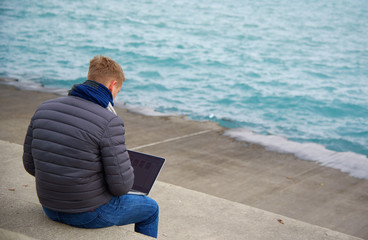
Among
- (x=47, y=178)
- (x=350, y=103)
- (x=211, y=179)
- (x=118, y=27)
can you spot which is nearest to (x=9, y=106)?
(x=211, y=179)

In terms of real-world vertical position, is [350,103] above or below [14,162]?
below

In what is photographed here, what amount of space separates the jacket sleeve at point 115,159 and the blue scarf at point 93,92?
0.18 metres

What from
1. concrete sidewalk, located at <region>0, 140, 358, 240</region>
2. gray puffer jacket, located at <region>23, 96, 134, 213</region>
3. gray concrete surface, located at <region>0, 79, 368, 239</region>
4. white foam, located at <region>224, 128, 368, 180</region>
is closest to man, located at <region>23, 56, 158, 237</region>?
gray puffer jacket, located at <region>23, 96, 134, 213</region>

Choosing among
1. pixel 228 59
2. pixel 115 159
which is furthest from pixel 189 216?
pixel 228 59

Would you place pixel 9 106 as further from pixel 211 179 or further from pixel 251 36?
pixel 251 36

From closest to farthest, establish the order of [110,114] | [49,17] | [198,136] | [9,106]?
[110,114] → [198,136] → [9,106] → [49,17]

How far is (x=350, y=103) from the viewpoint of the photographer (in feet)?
70.8

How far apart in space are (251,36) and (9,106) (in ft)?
115

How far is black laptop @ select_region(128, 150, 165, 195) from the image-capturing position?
3.42m

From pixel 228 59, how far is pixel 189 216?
92.8 feet

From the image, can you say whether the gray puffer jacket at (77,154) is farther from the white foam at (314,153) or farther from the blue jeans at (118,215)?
the white foam at (314,153)

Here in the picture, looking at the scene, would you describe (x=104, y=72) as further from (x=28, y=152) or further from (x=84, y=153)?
(x=28, y=152)

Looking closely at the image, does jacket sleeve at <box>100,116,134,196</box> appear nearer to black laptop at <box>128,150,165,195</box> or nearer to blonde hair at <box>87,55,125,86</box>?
blonde hair at <box>87,55,125,86</box>

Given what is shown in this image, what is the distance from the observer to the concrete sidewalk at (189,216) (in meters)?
3.36
